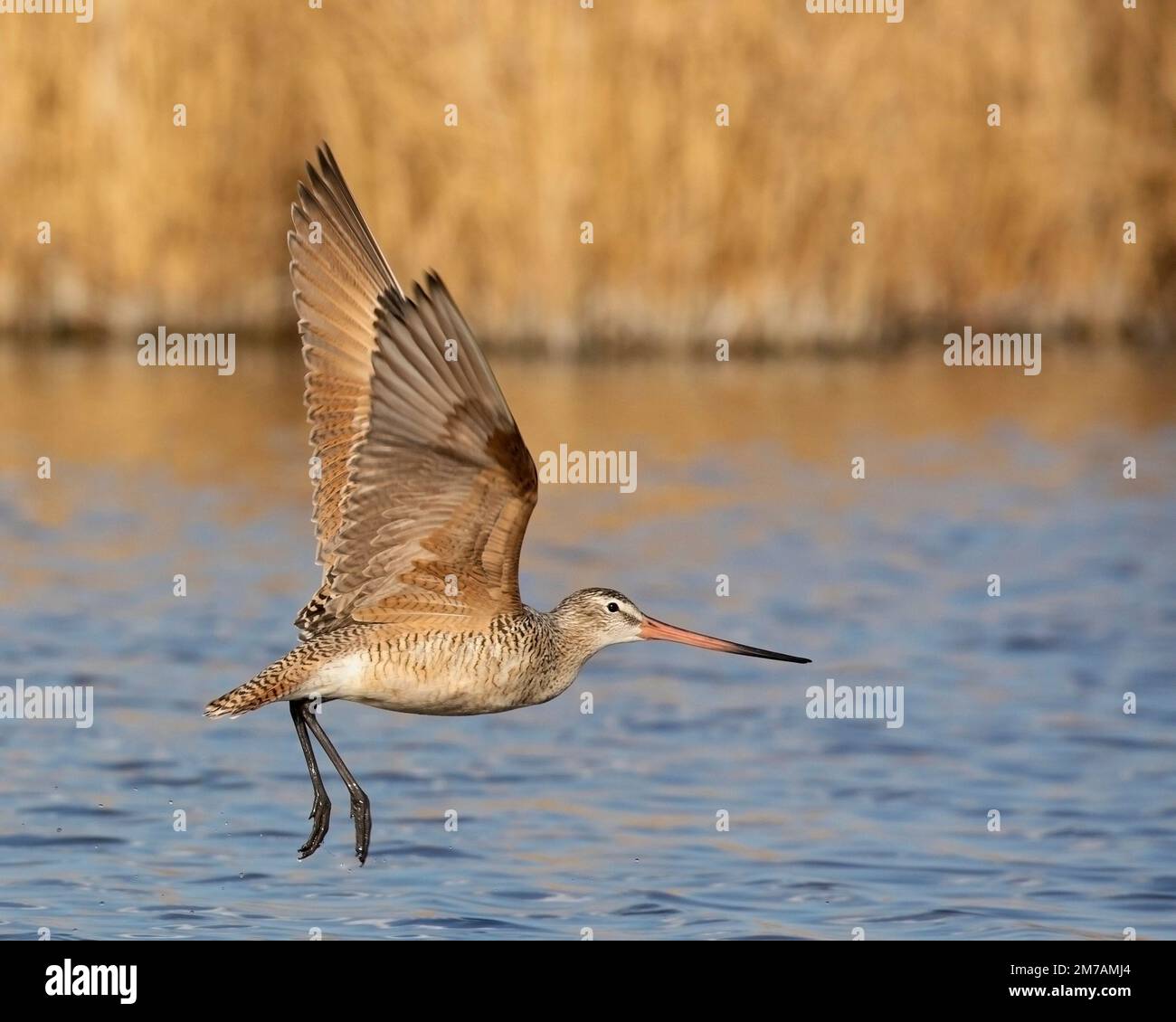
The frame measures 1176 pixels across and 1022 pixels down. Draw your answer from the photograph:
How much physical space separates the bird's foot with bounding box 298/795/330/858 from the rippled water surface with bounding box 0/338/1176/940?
6.2 inches

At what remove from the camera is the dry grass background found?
14.0 m

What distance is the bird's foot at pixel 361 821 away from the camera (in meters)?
5.83

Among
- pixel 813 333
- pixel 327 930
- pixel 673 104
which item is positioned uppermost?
pixel 673 104

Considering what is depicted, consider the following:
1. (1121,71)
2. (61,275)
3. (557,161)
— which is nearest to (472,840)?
(557,161)

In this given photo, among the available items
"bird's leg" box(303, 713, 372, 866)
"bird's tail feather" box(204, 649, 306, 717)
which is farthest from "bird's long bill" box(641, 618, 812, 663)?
"bird's tail feather" box(204, 649, 306, 717)

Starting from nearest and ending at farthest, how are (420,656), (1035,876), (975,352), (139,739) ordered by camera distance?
(420,656) < (1035,876) < (139,739) < (975,352)

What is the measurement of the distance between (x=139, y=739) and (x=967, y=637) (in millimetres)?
3490

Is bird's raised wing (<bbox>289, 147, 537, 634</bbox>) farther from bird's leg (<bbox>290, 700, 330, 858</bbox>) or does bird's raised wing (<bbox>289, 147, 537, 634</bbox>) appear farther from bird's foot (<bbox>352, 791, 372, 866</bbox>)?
bird's foot (<bbox>352, 791, 372, 866</bbox>)

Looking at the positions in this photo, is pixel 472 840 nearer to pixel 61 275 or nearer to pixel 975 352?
pixel 61 275

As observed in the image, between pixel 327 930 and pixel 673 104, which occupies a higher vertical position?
pixel 673 104

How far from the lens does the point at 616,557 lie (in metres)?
10.7

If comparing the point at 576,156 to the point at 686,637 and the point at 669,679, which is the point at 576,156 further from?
the point at 686,637

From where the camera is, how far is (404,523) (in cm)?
520

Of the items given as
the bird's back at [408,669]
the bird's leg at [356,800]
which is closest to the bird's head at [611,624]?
the bird's back at [408,669]
